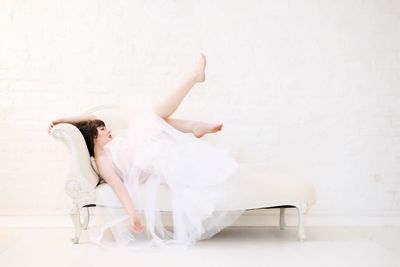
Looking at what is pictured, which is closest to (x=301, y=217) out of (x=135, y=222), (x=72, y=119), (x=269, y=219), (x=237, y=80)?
(x=269, y=219)

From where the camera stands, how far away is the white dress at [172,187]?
2.91m

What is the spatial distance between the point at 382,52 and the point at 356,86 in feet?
1.16

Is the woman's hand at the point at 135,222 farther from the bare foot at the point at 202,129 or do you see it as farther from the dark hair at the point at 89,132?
the bare foot at the point at 202,129

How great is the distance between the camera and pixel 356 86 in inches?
157

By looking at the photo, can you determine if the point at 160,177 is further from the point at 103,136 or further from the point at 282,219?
the point at 282,219

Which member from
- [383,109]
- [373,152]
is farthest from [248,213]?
[383,109]

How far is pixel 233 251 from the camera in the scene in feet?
9.33

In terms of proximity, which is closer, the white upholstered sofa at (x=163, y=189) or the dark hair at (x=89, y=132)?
the white upholstered sofa at (x=163, y=189)

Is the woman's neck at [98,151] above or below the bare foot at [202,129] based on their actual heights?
below

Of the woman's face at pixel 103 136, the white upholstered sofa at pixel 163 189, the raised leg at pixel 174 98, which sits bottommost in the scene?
the white upholstered sofa at pixel 163 189

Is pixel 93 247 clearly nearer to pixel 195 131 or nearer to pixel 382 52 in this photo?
pixel 195 131

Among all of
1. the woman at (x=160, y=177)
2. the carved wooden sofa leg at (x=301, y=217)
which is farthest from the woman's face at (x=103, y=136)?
the carved wooden sofa leg at (x=301, y=217)

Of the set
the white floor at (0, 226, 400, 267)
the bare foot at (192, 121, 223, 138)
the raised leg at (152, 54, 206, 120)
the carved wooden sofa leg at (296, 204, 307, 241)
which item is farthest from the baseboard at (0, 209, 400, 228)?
the raised leg at (152, 54, 206, 120)

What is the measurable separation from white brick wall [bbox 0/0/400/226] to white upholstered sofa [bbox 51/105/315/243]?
0.78 meters
